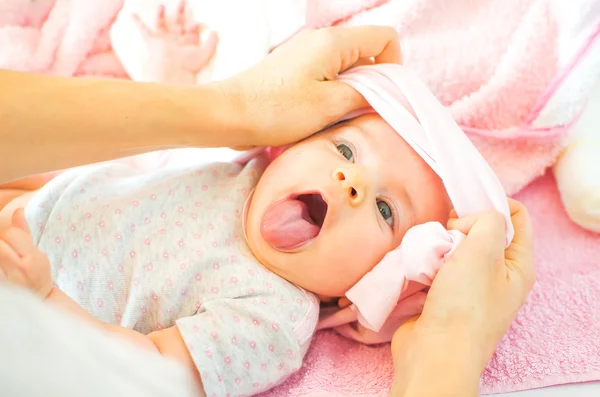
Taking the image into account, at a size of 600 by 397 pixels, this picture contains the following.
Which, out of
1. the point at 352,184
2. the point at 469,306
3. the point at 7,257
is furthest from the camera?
the point at 352,184

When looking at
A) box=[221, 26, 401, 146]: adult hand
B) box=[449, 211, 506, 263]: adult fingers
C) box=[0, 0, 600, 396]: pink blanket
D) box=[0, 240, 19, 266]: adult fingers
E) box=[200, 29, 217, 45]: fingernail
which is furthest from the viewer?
box=[200, 29, 217, 45]: fingernail

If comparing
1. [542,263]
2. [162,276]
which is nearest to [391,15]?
[542,263]

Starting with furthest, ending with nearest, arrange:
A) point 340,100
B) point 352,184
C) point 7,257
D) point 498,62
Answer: point 498,62 < point 340,100 < point 352,184 < point 7,257

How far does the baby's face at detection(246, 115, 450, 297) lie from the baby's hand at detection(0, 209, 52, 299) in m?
0.34

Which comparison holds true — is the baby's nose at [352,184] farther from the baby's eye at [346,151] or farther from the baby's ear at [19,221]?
the baby's ear at [19,221]

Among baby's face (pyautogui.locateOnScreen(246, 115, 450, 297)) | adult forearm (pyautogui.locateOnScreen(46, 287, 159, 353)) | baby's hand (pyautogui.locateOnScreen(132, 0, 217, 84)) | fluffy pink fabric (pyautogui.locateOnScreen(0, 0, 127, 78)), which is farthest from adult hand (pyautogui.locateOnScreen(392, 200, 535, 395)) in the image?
fluffy pink fabric (pyautogui.locateOnScreen(0, 0, 127, 78))

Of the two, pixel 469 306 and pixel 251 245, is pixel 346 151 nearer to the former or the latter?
pixel 251 245

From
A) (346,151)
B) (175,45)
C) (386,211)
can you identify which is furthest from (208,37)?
(386,211)

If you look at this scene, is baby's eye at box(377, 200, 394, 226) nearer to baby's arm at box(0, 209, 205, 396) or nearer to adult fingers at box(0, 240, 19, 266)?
baby's arm at box(0, 209, 205, 396)

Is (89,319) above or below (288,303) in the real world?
above

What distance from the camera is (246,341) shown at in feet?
2.90

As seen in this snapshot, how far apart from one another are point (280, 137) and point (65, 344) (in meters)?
0.62

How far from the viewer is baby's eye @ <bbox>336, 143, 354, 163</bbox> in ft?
3.25

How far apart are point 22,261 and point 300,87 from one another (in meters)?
0.51
